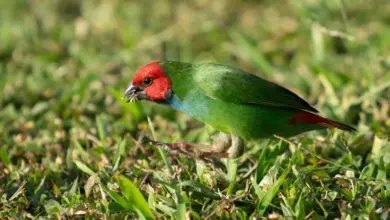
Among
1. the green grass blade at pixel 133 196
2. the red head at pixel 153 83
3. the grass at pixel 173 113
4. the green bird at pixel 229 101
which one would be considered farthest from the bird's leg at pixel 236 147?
the green grass blade at pixel 133 196

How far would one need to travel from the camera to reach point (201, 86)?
3.44 metres

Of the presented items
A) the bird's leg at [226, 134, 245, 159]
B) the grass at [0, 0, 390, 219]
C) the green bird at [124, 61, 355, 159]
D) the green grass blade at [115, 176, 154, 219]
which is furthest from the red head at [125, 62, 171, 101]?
the green grass blade at [115, 176, 154, 219]

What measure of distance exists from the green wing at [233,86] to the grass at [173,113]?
0.30 metres

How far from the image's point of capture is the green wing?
134 inches

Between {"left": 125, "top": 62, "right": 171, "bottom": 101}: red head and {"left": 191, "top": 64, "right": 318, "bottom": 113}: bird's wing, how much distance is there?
18 cm

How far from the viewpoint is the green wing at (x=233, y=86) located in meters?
3.40

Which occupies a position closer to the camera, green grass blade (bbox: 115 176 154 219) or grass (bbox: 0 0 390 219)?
green grass blade (bbox: 115 176 154 219)

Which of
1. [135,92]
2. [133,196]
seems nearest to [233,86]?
[135,92]

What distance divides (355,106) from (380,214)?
5.55 ft

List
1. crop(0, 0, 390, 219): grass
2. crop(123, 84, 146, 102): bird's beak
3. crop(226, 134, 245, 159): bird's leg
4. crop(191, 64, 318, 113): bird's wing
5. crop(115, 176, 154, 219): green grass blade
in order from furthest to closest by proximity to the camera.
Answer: crop(123, 84, 146, 102): bird's beak → crop(226, 134, 245, 159): bird's leg → crop(191, 64, 318, 113): bird's wing → crop(0, 0, 390, 219): grass → crop(115, 176, 154, 219): green grass blade

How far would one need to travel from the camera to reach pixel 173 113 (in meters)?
4.61

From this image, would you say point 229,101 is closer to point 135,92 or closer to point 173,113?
point 135,92

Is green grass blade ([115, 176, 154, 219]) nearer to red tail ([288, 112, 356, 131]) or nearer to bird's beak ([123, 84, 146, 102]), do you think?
bird's beak ([123, 84, 146, 102])

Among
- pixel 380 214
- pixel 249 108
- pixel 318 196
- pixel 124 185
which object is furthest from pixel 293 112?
pixel 124 185
